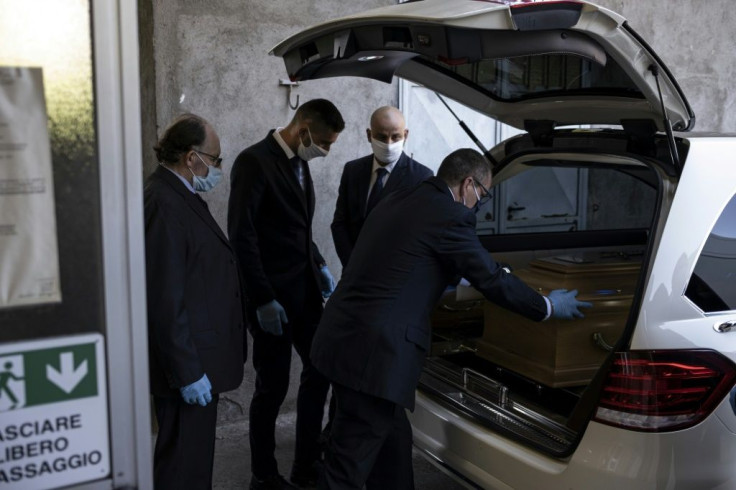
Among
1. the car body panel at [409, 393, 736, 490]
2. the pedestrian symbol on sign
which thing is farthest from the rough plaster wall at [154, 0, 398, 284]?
the pedestrian symbol on sign

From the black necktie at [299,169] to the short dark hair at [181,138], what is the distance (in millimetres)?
1018

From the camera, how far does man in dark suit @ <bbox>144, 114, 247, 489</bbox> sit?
107 inches

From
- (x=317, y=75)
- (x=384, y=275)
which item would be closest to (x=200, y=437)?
(x=384, y=275)

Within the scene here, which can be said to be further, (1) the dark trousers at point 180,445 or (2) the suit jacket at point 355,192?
(2) the suit jacket at point 355,192

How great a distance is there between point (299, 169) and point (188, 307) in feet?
4.48

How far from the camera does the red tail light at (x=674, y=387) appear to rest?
241 cm

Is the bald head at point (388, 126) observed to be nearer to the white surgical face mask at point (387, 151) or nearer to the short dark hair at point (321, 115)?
the white surgical face mask at point (387, 151)

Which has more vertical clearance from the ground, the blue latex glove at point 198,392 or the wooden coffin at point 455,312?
the wooden coffin at point 455,312

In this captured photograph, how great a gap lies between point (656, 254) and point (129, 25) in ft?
5.89

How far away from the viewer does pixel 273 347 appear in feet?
13.0

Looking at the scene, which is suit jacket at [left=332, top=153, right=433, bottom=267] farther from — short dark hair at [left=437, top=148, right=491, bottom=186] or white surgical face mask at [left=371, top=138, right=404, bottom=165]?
short dark hair at [left=437, top=148, right=491, bottom=186]

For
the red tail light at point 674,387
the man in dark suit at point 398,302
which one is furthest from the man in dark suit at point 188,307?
the red tail light at point 674,387

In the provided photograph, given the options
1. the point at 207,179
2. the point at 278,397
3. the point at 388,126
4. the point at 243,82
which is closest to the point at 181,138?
the point at 207,179

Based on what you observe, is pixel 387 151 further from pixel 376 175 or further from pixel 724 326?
pixel 724 326
